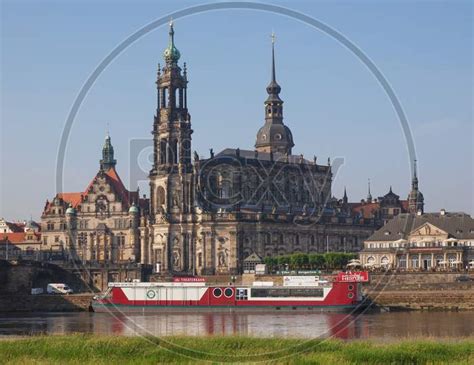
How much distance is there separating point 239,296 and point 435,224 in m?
30.2

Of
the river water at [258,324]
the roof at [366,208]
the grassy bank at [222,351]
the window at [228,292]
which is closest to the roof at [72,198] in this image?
the roof at [366,208]

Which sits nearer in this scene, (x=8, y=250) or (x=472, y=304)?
(x=472, y=304)

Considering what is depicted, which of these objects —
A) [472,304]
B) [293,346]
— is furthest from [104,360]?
[472,304]

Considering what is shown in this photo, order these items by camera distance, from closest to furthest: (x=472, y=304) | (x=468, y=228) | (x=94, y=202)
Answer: (x=472, y=304) < (x=468, y=228) < (x=94, y=202)

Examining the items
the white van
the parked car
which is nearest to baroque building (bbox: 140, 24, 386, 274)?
the white van

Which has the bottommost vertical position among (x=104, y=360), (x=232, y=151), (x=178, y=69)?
(x=104, y=360)

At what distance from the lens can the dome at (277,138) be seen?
15288 cm

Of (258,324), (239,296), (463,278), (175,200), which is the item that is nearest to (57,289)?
(239,296)

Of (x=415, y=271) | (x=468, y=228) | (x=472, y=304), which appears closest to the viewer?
(x=472, y=304)

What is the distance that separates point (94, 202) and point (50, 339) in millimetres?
94694

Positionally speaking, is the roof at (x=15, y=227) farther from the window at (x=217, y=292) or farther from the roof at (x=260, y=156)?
the window at (x=217, y=292)

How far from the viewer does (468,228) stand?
118m

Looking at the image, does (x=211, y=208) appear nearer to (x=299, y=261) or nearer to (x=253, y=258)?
(x=253, y=258)

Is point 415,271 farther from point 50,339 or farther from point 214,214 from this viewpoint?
point 50,339
